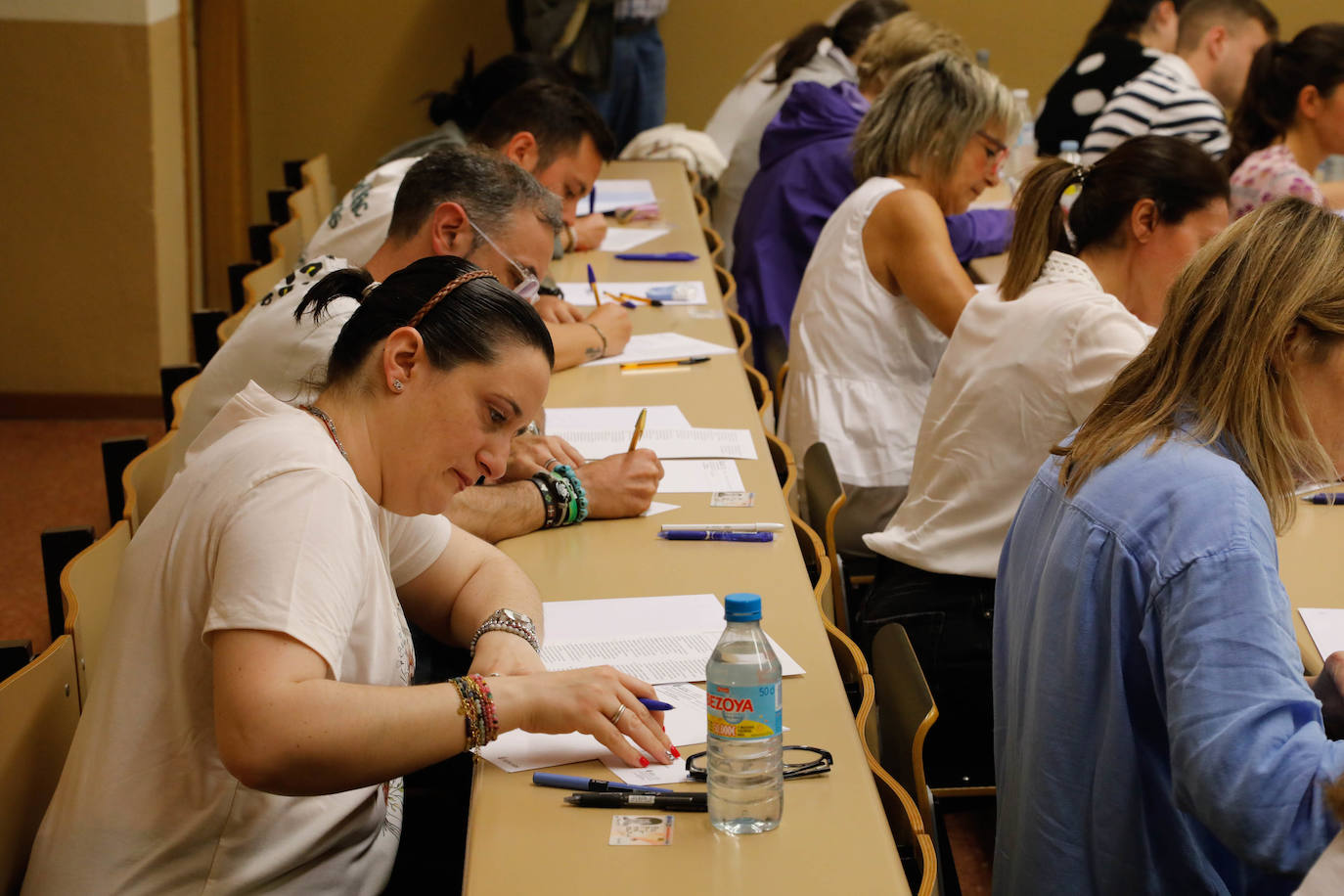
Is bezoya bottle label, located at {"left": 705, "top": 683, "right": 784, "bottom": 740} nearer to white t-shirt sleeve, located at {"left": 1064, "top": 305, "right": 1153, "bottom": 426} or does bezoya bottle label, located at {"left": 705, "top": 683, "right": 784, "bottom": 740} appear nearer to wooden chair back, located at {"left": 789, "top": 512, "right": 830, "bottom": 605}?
wooden chair back, located at {"left": 789, "top": 512, "right": 830, "bottom": 605}

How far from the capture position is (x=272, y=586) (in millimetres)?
1395

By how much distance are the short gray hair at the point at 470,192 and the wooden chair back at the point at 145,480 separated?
2.04ft

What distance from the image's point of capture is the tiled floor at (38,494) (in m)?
3.83

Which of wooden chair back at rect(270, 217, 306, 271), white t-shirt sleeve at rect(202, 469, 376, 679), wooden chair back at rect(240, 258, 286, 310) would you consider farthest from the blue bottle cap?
wooden chair back at rect(270, 217, 306, 271)

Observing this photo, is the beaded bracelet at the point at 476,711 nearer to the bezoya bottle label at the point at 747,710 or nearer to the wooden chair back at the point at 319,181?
the bezoya bottle label at the point at 747,710

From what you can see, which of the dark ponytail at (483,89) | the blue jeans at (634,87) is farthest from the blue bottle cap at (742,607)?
the blue jeans at (634,87)

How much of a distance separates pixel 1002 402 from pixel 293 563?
1.51 meters

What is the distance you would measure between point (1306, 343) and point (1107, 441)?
258 mm

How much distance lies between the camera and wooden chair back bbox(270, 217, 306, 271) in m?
3.83

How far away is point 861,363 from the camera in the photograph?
3443 millimetres

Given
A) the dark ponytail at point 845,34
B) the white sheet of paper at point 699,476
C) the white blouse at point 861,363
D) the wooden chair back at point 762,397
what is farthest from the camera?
the dark ponytail at point 845,34

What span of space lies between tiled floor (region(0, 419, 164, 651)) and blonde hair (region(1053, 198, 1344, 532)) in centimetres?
303

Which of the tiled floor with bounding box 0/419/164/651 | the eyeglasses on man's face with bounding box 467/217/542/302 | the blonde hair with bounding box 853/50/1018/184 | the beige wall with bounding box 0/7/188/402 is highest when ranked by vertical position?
the blonde hair with bounding box 853/50/1018/184

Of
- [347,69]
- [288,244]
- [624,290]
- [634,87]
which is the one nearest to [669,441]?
[624,290]
